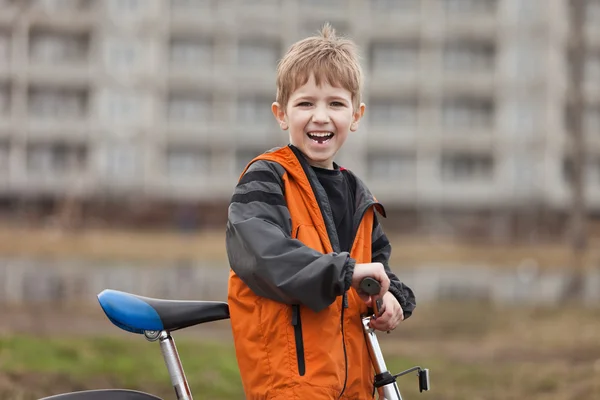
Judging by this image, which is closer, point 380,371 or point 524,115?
point 380,371

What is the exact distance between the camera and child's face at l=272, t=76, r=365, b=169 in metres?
2.83

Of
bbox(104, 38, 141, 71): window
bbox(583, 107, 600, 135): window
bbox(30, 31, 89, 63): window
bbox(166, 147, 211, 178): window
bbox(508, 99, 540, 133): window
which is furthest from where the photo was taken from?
bbox(583, 107, 600, 135): window

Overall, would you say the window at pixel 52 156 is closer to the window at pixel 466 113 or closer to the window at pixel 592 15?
the window at pixel 466 113

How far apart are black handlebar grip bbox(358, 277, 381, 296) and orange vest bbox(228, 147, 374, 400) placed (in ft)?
0.52

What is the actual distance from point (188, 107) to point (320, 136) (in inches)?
1941

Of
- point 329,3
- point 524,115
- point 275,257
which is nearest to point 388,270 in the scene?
point 275,257

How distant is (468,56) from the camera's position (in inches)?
2041

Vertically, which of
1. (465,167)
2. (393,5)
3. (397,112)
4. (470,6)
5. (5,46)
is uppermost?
(393,5)

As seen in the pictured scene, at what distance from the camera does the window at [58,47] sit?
170 ft

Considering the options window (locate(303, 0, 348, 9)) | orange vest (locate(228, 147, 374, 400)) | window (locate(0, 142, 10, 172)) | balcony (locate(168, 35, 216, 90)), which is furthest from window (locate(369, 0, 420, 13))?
orange vest (locate(228, 147, 374, 400))

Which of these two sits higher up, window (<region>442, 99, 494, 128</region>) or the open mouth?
window (<region>442, 99, 494, 128</region>)

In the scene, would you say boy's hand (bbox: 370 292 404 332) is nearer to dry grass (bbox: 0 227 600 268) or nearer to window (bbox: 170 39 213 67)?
dry grass (bbox: 0 227 600 268)

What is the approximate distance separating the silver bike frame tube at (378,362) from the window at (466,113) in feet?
163

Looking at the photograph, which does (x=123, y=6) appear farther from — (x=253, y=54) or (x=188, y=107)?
(x=253, y=54)
